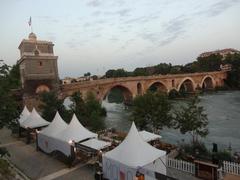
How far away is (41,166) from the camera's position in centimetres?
1677

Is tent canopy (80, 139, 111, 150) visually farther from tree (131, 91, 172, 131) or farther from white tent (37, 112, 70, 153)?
tree (131, 91, 172, 131)

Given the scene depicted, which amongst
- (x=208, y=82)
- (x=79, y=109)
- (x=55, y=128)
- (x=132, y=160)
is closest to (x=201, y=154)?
(x=132, y=160)

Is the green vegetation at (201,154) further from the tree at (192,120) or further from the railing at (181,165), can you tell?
the tree at (192,120)

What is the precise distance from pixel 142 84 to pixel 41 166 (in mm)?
47974

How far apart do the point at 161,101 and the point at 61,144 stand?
9.65 metres

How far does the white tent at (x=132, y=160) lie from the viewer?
39.3 feet

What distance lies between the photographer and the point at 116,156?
1296 centimetres

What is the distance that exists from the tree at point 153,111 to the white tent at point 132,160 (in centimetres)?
889

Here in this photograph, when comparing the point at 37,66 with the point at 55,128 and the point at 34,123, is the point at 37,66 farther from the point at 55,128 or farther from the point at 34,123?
the point at 55,128

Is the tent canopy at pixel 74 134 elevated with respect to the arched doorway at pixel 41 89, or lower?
lower

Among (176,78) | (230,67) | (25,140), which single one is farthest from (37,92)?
(230,67)

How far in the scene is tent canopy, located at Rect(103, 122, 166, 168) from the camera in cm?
1212

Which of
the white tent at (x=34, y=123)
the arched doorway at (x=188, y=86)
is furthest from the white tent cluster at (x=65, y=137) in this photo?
the arched doorway at (x=188, y=86)

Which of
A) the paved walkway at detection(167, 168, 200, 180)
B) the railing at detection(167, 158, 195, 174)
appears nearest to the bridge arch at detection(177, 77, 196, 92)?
the railing at detection(167, 158, 195, 174)
